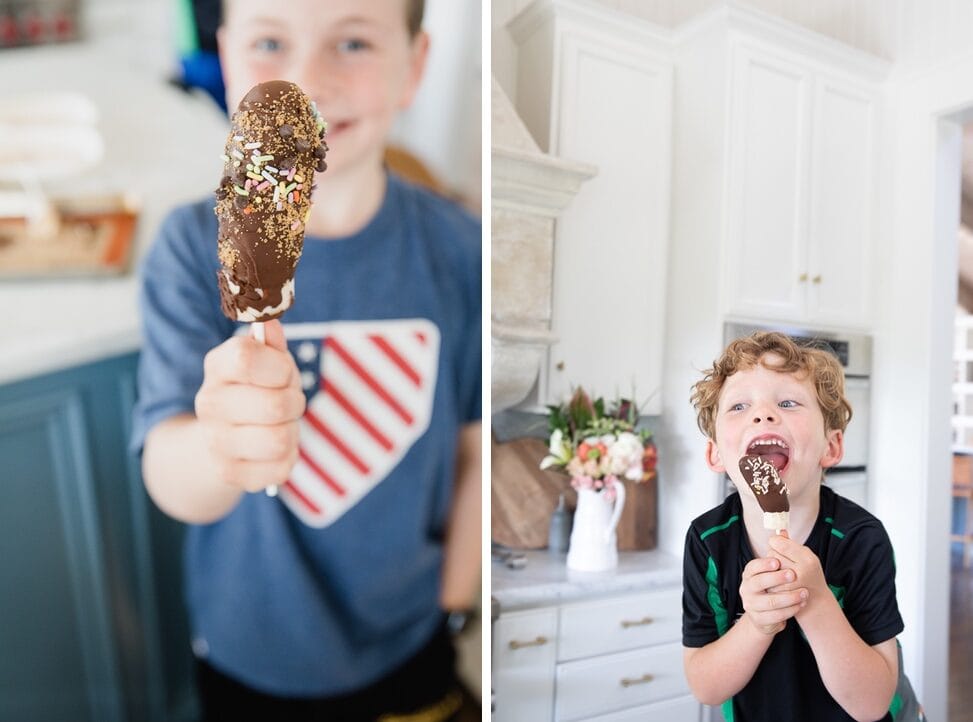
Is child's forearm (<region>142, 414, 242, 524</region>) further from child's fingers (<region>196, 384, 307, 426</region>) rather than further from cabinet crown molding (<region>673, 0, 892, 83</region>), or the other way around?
cabinet crown molding (<region>673, 0, 892, 83</region>)

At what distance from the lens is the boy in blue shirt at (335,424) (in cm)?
124

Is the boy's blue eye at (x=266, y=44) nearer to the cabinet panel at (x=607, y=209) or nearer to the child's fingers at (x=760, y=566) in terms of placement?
the cabinet panel at (x=607, y=209)

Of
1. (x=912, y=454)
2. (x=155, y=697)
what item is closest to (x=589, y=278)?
(x=912, y=454)

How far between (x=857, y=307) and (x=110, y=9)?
1.38 meters

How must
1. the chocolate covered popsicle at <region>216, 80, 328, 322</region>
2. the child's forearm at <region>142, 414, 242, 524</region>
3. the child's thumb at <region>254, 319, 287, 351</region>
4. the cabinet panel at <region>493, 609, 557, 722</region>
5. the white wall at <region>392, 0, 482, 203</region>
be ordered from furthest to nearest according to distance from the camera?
the cabinet panel at <region>493, 609, 557, 722</region>
the white wall at <region>392, 0, 482, 203</region>
the child's forearm at <region>142, 414, 242, 524</region>
the child's thumb at <region>254, 319, 287, 351</region>
the chocolate covered popsicle at <region>216, 80, 328, 322</region>

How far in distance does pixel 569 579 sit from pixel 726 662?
0.30 meters

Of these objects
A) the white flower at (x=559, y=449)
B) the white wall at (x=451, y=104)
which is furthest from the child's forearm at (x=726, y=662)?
the white wall at (x=451, y=104)

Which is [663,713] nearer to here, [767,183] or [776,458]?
[776,458]

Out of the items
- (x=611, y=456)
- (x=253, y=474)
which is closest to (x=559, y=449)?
(x=611, y=456)

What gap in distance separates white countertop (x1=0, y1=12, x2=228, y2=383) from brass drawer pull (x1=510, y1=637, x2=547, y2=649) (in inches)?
33.9

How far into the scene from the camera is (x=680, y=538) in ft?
4.54

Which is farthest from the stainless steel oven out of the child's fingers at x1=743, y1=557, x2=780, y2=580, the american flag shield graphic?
the american flag shield graphic

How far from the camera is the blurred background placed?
3.97 feet

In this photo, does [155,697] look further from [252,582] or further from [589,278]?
[589,278]
